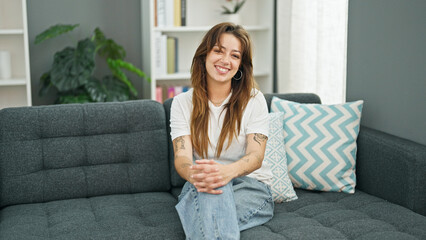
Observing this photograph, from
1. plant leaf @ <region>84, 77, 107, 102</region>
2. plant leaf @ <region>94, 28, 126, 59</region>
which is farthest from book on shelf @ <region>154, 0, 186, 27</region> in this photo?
plant leaf @ <region>84, 77, 107, 102</region>

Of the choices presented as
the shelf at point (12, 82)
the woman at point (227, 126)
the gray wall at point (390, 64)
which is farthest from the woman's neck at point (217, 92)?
the shelf at point (12, 82)

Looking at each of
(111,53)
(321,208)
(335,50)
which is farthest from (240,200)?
(111,53)

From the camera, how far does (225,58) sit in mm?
2012

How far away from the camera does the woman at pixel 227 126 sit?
1.91 meters

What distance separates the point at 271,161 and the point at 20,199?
1.11 metres

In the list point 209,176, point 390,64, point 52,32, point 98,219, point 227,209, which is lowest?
point 98,219

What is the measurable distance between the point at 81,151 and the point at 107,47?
6.30 feet

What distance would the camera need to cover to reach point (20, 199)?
6.95ft

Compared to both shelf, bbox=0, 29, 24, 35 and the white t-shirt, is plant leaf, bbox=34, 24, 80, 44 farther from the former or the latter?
the white t-shirt

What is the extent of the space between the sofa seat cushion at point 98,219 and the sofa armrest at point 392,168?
91 centimetres

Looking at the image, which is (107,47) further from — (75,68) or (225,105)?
(225,105)

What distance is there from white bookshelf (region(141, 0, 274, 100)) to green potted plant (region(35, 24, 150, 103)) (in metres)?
0.26

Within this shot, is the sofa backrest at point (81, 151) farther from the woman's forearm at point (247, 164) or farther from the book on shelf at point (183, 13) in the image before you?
the book on shelf at point (183, 13)

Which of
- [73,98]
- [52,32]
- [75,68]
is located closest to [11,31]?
[52,32]
